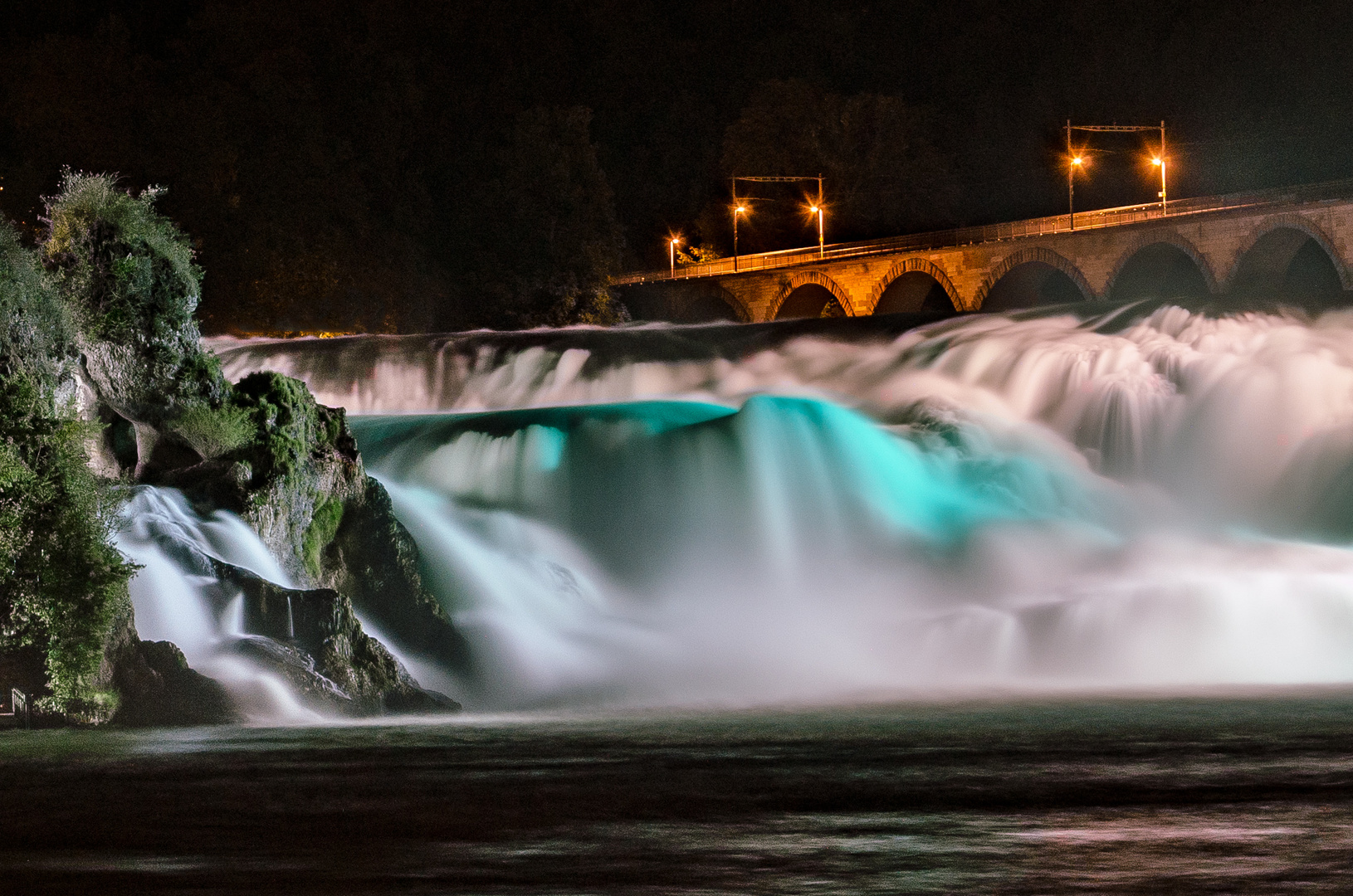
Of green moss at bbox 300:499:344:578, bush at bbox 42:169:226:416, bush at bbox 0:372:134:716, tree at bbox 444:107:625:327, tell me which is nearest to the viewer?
bush at bbox 0:372:134:716

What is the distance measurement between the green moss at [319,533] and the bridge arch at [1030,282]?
50158mm

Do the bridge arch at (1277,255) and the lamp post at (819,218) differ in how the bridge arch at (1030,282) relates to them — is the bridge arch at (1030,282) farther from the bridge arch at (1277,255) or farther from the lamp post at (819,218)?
the lamp post at (819,218)

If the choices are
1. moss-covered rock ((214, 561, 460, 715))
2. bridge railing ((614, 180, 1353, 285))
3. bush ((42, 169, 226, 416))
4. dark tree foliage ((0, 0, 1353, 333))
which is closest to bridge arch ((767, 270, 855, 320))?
bridge railing ((614, 180, 1353, 285))

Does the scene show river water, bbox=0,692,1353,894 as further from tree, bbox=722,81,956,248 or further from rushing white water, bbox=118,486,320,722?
tree, bbox=722,81,956,248

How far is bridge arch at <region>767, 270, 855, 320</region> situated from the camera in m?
78.8

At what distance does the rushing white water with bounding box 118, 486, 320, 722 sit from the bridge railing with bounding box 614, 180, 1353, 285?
44.8 m

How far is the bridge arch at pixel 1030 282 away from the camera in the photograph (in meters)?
67.9

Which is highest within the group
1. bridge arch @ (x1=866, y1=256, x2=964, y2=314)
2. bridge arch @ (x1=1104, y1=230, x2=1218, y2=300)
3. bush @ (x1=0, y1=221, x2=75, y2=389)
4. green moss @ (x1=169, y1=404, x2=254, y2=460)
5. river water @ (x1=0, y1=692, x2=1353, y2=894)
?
bridge arch @ (x1=866, y1=256, x2=964, y2=314)

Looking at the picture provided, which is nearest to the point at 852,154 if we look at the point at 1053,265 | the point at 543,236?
the point at 543,236

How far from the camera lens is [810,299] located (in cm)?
8481

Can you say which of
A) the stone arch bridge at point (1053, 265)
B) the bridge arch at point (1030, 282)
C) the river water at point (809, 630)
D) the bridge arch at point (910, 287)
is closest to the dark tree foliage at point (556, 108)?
the stone arch bridge at point (1053, 265)

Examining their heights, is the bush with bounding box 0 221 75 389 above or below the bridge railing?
below

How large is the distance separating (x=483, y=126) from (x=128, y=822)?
83.3 meters

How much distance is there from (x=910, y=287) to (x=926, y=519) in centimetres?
5502
